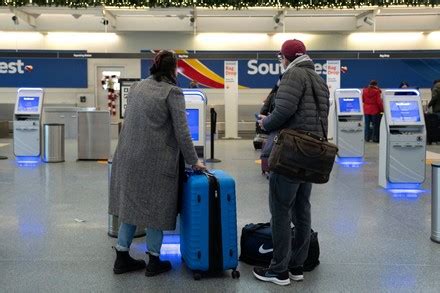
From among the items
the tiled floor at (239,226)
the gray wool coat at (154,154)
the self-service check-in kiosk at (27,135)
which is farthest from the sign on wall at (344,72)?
the gray wool coat at (154,154)

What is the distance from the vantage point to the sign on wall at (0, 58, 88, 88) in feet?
63.6

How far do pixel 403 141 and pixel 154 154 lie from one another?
5436 millimetres

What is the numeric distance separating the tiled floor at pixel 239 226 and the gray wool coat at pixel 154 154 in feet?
1.74

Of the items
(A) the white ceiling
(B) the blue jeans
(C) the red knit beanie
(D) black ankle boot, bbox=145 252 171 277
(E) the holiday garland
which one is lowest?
(D) black ankle boot, bbox=145 252 171 277

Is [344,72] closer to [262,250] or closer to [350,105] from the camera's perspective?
[350,105]

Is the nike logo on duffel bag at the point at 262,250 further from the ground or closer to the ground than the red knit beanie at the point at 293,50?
closer to the ground

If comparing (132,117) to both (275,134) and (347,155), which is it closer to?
(275,134)

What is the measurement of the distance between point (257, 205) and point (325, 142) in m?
3.35

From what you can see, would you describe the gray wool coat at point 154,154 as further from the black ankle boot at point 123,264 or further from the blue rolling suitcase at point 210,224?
the black ankle boot at point 123,264

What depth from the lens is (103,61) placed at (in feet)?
65.3

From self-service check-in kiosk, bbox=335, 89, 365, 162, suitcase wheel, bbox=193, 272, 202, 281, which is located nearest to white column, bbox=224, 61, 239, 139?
self-service check-in kiosk, bbox=335, 89, 365, 162

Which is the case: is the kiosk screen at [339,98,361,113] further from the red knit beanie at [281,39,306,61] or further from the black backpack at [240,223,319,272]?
the red knit beanie at [281,39,306,61]

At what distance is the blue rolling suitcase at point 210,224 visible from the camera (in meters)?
4.26

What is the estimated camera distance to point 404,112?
869 centimetres
